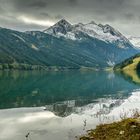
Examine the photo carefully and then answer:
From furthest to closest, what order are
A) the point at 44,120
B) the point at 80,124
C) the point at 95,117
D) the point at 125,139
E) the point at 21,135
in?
1. the point at 95,117
2. the point at 44,120
3. the point at 80,124
4. the point at 21,135
5. the point at 125,139

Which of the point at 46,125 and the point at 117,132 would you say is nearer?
the point at 117,132

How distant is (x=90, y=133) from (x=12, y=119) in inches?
772

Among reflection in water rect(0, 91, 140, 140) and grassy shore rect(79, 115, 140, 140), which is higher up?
grassy shore rect(79, 115, 140, 140)

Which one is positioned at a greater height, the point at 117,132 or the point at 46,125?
the point at 117,132

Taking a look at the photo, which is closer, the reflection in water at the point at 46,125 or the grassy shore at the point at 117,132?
the grassy shore at the point at 117,132

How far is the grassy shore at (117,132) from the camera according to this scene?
120ft

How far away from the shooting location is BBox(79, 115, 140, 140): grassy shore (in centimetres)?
3653

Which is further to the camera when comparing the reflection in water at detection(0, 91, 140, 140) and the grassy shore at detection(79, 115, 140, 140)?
the reflection in water at detection(0, 91, 140, 140)

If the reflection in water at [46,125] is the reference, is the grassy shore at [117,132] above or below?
above

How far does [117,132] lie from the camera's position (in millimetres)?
39562

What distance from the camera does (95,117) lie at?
5853 centimetres

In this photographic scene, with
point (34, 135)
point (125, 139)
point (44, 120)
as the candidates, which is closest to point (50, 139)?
point (34, 135)

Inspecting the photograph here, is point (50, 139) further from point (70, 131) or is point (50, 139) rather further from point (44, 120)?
point (44, 120)

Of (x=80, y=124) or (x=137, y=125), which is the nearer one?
(x=137, y=125)
